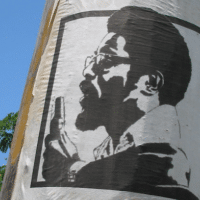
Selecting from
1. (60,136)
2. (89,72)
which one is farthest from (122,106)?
(60,136)

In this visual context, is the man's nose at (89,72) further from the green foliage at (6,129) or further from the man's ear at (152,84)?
the green foliage at (6,129)

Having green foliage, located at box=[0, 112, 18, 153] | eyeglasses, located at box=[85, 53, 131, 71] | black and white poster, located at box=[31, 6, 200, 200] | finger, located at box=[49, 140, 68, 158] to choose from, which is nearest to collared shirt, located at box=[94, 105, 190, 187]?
black and white poster, located at box=[31, 6, 200, 200]

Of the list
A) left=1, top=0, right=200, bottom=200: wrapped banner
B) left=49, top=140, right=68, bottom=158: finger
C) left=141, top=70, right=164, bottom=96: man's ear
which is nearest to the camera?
left=1, top=0, right=200, bottom=200: wrapped banner

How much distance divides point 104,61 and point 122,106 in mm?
459

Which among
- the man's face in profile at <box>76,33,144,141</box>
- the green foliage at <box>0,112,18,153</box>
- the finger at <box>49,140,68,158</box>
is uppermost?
the green foliage at <box>0,112,18,153</box>

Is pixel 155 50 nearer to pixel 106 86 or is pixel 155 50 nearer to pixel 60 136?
pixel 106 86

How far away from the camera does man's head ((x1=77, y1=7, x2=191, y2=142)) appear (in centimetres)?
282

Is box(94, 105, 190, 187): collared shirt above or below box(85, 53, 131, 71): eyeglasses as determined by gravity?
below

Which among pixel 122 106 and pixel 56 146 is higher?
pixel 122 106

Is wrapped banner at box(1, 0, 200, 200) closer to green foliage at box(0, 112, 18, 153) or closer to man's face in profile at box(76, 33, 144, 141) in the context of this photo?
man's face in profile at box(76, 33, 144, 141)

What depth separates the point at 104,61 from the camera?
300 cm

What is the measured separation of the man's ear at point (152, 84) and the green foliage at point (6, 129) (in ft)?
21.0

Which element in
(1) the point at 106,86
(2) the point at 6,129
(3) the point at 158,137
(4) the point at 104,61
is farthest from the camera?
(2) the point at 6,129

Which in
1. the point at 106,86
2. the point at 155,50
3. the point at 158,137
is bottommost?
the point at 158,137
